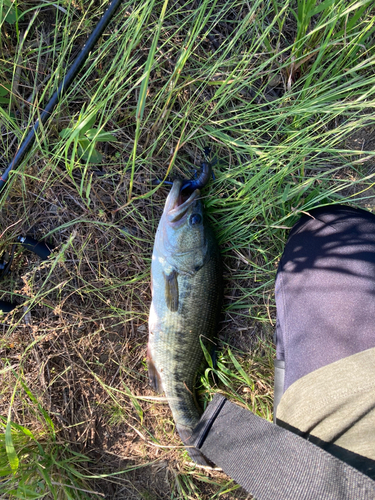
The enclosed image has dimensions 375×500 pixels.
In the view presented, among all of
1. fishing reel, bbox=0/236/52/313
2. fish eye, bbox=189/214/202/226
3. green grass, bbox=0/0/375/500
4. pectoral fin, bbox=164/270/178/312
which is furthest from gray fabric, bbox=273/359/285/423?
fishing reel, bbox=0/236/52/313

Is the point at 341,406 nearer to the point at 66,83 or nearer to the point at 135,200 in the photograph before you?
the point at 135,200

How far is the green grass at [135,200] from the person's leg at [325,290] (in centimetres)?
24

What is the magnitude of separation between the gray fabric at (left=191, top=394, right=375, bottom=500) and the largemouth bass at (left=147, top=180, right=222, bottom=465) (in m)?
0.47

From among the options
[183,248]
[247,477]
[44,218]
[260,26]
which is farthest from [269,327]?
[260,26]

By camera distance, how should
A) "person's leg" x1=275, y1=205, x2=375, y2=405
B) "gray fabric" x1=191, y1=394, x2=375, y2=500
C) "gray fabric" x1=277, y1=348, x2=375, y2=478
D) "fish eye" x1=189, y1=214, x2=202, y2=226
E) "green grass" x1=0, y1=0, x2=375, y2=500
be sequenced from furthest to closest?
"green grass" x1=0, y1=0, x2=375, y2=500
"fish eye" x1=189, y1=214, x2=202, y2=226
"person's leg" x1=275, y1=205, x2=375, y2=405
"gray fabric" x1=277, y1=348, x2=375, y2=478
"gray fabric" x1=191, y1=394, x2=375, y2=500

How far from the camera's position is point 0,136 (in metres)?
2.64

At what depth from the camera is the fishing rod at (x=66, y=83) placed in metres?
2.15

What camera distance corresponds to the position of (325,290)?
2.21 m

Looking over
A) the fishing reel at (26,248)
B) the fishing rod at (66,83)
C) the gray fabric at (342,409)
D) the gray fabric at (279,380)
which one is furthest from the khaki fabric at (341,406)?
the fishing rod at (66,83)

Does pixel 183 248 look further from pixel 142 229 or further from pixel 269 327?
pixel 269 327

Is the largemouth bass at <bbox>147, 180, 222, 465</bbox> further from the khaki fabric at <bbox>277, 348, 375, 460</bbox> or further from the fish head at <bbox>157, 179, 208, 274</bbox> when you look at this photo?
the khaki fabric at <bbox>277, 348, 375, 460</bbox>

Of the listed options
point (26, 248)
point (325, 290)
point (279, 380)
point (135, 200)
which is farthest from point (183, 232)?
point (26, 248)

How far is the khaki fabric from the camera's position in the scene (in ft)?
5.51

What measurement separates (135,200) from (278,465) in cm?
197
